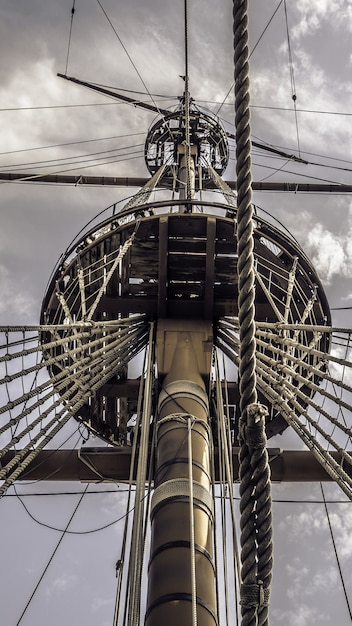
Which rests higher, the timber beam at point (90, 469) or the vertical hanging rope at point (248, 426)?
the vertical hanging rope at point (248, 426)

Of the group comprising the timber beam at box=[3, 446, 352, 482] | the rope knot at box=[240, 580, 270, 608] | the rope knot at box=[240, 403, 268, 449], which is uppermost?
the rope knot at box=[240, 403, 268, 449]

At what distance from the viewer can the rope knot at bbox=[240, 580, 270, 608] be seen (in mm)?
2297

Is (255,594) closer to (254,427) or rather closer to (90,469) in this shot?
(254,427)

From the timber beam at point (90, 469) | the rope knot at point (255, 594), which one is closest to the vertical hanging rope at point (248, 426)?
the rope knot at point (255, 594)

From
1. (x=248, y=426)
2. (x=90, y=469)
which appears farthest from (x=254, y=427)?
(x=90, y=469)

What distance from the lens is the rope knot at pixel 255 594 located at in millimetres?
2297

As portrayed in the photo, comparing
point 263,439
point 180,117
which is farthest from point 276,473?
point 180,117

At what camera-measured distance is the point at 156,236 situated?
7645mm

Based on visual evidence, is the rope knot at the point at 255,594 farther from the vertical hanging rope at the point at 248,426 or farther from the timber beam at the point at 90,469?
the timber beam at the point at 90,469

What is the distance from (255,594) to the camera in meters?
2.30

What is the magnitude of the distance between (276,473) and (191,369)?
1.89 meters

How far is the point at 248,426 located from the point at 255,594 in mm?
583

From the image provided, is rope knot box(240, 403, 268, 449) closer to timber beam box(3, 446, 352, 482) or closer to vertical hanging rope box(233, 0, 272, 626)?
vertical hanging rope box(233, 0, 272, 626)

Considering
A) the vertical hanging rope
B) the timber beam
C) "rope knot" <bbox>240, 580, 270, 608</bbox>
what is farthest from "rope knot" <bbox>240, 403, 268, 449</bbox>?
the timber beam
